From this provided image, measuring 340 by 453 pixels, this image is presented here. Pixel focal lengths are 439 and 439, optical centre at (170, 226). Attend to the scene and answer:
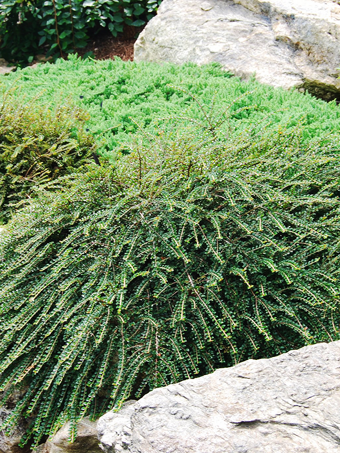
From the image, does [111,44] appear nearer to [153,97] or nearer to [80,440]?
[153,97]

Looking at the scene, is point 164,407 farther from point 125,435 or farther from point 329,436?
point 329,436

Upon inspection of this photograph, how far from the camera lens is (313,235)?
2.47 m

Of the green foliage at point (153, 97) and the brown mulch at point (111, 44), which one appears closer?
the green foliage at point (153, 97)

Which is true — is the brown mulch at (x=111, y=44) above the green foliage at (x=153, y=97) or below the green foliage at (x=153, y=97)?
below

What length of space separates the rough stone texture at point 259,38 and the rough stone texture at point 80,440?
12.7ft

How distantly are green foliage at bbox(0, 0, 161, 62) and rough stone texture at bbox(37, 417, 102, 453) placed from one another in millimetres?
6018

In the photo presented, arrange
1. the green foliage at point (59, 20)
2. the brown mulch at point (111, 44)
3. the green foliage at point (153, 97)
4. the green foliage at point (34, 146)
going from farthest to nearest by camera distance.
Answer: the brown mulch at point (111, 44) < the green foliage at point (59, 20) < the green foliage at point (153, 97) < the green foliage at point (34, 146)

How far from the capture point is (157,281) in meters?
2.39

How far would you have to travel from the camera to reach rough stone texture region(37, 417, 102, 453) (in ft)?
7.32

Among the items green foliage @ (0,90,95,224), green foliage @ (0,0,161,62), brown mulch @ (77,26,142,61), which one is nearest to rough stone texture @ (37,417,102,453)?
green foliage @ (0,90,95,224)

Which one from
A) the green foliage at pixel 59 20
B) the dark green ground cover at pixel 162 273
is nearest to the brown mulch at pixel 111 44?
the green foliage at pixel 59 20

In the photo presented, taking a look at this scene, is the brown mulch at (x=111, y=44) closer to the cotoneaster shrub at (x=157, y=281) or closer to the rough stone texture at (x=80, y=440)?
the cotoneaster shrub at (x=157, y=281)

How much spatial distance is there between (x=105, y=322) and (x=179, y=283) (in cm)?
44

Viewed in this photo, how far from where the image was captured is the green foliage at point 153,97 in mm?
3641
